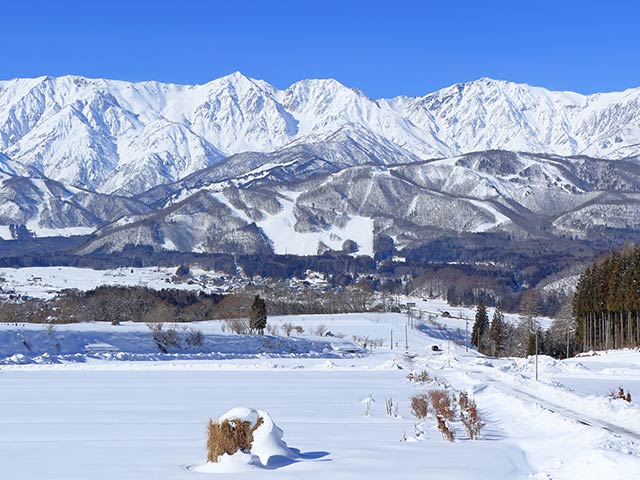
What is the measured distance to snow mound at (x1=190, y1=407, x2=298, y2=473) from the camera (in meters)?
15.9

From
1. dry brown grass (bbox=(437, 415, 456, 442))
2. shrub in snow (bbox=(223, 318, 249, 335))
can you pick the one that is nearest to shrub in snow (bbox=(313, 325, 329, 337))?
shrub in snow (bbox=(223, 318, 249, 335))

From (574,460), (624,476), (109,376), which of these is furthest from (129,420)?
(109,376)

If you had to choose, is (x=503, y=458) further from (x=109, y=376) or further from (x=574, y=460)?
(x=109, y=376)

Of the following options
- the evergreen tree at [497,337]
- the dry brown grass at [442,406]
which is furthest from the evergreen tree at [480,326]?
the dry brown grass at [442,406]

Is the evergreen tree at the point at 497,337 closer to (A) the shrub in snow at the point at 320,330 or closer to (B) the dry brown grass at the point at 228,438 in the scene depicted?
(A) the shrub in snow at the point at 320,330

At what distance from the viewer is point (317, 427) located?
2314 cm

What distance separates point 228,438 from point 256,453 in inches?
24.4

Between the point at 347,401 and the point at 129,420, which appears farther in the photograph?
the point at 347,401

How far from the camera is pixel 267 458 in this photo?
16.3 metres

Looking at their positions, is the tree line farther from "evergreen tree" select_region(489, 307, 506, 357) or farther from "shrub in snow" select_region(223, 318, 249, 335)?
"shrub in snow" select_region(223, 318, 249, 335)

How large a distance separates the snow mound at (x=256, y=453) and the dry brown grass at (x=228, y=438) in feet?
0.28

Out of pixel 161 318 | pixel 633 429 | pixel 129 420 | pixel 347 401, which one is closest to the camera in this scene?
pixel 633 429

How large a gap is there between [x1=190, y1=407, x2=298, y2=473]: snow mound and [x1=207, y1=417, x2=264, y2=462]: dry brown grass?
0.08m

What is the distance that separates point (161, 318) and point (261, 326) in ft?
80.2
